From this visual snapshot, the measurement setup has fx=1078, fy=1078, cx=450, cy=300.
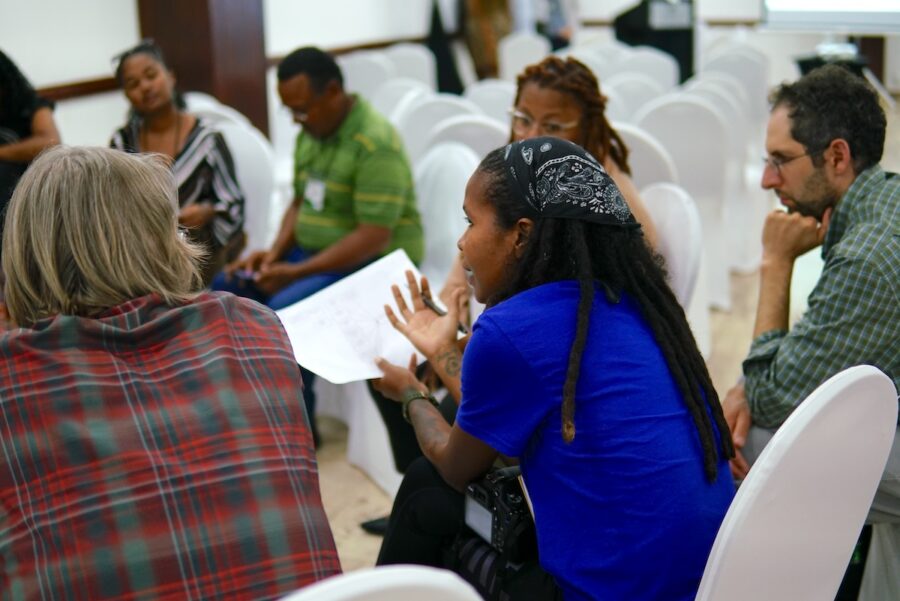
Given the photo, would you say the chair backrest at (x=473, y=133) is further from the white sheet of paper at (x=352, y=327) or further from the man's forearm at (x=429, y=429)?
the man's forearm at (x=429, y=429)

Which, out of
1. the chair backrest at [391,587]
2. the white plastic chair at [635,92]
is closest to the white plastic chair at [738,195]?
the white plastic chair at [635,92]

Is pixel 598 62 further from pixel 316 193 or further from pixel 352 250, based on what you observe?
pixel 352 250

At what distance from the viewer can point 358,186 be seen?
10.4 feet

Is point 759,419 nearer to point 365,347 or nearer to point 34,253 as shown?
point 365,347

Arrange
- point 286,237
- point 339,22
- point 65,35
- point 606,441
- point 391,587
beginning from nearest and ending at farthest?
point 391,587
point 606,441
point 286,237
point 65,35
point 339,22

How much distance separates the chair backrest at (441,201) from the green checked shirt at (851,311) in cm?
139

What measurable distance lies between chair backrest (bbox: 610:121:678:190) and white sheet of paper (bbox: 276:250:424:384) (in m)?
1.53

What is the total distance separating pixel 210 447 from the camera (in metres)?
1.31

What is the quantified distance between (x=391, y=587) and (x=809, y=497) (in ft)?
2.29

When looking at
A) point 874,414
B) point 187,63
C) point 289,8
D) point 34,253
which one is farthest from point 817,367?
point 289,8

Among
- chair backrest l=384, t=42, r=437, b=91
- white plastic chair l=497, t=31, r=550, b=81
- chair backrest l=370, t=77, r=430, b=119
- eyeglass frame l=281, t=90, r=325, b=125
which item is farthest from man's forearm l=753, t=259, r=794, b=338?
white plastic chair l=497, t=31, r=550, b=81

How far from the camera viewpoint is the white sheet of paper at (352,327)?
194 centimetres

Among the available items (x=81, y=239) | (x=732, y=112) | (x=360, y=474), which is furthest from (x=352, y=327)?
(x=732, y=112)

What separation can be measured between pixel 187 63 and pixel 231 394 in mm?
4899
